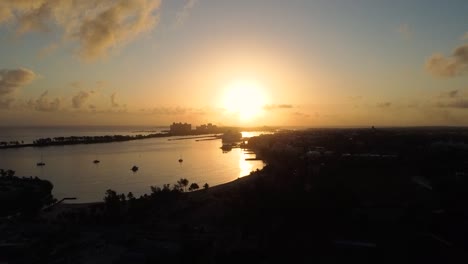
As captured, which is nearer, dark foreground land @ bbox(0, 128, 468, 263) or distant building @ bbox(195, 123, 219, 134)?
dark foreground land @ bbox(0, 128, 468, 263)

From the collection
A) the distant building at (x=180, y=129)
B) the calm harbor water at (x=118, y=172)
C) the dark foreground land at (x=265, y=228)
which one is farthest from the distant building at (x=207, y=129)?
the dark foreground land at (x=265, y=228)

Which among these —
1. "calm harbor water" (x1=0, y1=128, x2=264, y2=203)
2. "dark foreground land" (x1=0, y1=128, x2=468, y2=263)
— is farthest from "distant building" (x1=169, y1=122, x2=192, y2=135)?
"dark foreground land" (x1=0, y1=128, x2=468, y2=263)

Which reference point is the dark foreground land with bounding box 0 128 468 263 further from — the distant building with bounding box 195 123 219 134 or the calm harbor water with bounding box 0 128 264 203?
the distant building with bounding box 195 123 219 134

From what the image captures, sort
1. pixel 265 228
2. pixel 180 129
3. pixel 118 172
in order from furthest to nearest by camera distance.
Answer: pixel 180 129 → pixel 118 172 → pixel 265 228

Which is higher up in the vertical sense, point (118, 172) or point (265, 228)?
point (265, 228)

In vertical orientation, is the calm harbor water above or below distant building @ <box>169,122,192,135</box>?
below

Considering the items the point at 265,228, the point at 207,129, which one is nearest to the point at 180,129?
the point at 207,129

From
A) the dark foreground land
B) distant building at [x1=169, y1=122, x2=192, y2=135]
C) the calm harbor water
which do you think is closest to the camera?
the dark foreground land

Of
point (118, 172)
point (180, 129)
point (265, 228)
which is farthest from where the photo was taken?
point (180, 129)

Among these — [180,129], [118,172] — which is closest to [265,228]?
[118,172]

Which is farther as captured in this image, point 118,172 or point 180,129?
point 180,129

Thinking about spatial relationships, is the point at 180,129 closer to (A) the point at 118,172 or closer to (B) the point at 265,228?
(A) the point at 118,172
